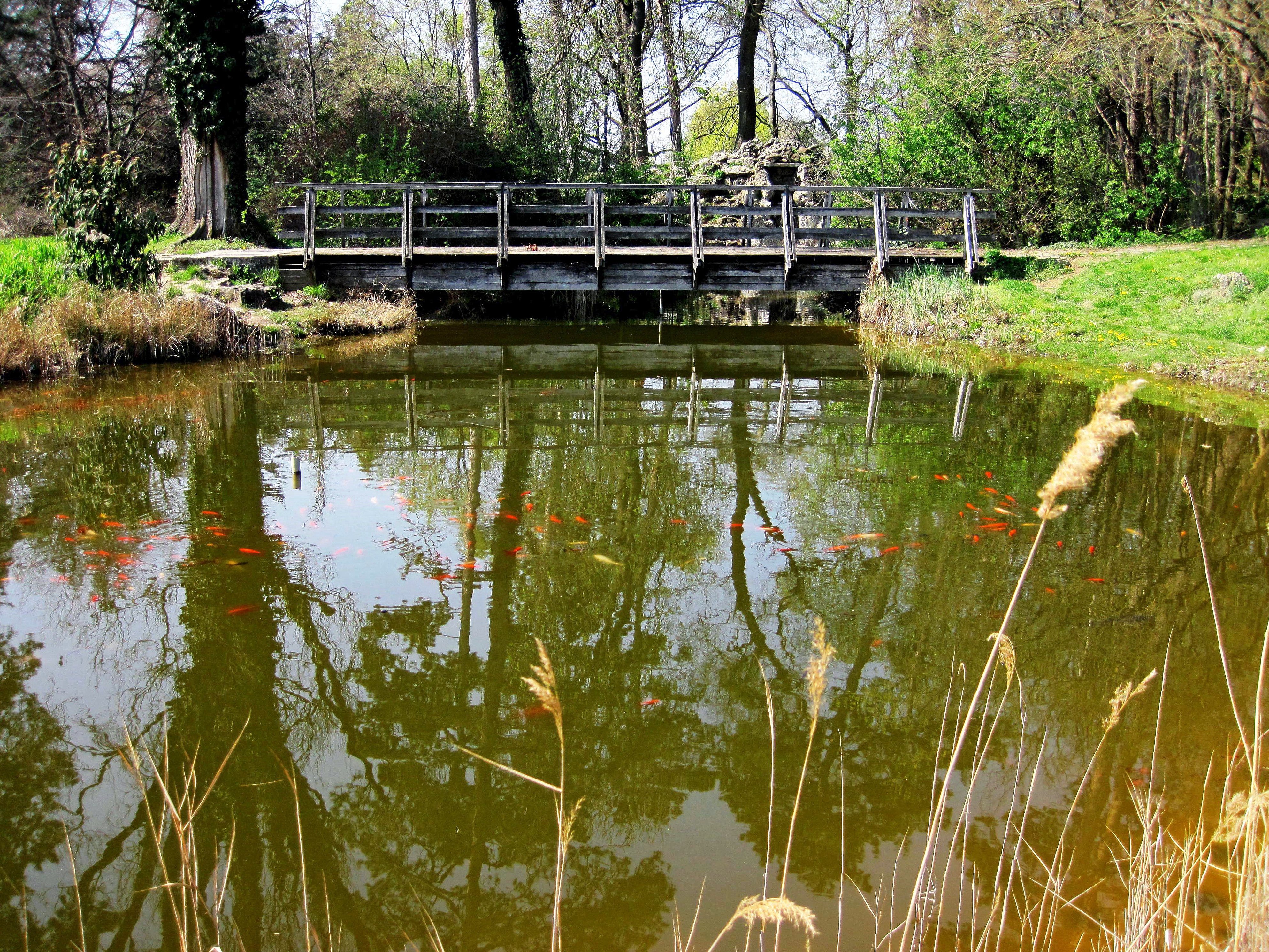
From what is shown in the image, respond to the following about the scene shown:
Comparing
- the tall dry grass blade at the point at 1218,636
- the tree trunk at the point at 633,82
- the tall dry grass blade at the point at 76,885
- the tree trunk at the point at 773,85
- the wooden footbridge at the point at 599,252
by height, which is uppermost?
the tree trunk at the point at 773,85

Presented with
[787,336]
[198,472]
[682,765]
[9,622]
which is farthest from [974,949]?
[787,336]

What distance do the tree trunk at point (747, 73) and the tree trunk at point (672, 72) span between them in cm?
148

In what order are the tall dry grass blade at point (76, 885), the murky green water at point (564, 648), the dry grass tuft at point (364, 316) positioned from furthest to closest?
the dry grass tuft at point (364, 316)
the murky green water at point (564, 648)
the tall dry grass blade at point (76, 885)

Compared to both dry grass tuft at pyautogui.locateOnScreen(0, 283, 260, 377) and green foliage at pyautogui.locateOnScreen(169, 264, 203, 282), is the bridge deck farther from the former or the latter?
dry grass tuft at pyautogui.locateOnScreen(0, 283, 260, 377)

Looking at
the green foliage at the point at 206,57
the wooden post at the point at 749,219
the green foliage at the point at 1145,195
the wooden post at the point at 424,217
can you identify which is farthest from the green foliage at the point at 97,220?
the green foliage at the point at 1145,195

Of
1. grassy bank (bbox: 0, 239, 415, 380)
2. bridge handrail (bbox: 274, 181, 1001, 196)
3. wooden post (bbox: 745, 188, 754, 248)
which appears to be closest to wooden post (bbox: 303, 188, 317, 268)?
bridge handrail (bbox: 274, 181, 1001, 196)

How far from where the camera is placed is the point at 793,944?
2623 millimetres

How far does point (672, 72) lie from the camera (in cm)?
2280

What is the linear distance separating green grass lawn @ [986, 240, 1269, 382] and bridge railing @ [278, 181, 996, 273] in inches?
72.3

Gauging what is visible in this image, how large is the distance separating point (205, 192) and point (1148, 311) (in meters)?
15.7

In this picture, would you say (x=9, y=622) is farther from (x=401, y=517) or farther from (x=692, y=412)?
(x=692, y=412)

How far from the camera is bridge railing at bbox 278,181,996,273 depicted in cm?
1570

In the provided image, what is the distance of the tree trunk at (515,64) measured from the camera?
20562 mm

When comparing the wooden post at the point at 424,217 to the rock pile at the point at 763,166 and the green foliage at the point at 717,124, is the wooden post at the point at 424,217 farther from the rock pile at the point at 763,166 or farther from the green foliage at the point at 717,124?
the green foliage at the point at 717,124
